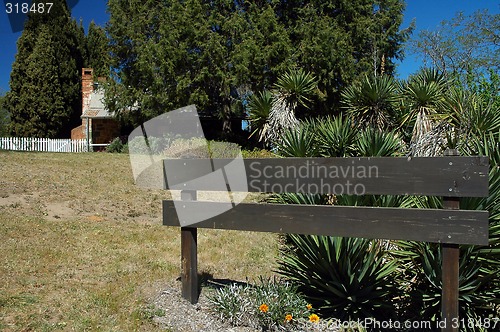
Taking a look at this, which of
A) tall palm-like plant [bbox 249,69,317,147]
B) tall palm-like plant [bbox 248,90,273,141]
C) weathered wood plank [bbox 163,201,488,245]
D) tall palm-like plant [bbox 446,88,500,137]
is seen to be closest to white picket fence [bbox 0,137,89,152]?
tall palm-like plant [bbox 248,90,273,141]

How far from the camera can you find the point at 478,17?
24.5m

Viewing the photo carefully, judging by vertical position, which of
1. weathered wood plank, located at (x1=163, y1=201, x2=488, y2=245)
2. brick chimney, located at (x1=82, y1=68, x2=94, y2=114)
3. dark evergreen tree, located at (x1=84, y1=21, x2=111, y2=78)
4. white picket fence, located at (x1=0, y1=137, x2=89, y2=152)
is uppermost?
dark evergreen tree, located at (x1=84, y1=21, x2=111, y2=78)

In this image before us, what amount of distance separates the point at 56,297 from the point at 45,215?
4.08 meters

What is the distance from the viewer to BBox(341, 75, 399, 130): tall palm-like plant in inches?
392

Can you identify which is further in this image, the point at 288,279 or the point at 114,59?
the point at 114,59

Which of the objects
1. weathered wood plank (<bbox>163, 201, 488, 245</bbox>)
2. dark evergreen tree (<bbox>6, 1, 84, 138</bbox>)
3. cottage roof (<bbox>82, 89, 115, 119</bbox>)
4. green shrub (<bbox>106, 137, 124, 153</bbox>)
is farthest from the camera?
dark evergreen tree (<bbox>6, 1, 84, 138</bbox>)

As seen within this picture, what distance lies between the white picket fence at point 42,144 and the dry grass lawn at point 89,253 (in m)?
13.5

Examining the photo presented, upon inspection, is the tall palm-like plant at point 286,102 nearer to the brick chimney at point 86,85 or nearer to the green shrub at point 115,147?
the green shrub at point 115,147

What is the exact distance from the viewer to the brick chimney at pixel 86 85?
28.7 meters

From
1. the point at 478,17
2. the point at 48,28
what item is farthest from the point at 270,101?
the point at 48,28

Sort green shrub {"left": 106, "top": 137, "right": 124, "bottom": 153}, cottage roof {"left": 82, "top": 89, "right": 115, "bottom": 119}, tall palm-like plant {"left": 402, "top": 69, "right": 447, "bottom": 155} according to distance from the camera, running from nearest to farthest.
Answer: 1. tall palm-like plant {"left": 402, "top": 69, "right": 447, "bottom": 155}
2. green shrub {"left": 106, "top": 137, "right": 124, "bottom": 153}
3. cottage roof {"left": 82, "top": 89, "right": 115, "bottom": 119}

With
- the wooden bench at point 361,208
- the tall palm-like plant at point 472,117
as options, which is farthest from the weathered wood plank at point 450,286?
the tall palm-like plant at point 472,117

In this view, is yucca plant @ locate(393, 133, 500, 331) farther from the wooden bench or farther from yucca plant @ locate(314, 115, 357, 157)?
yucca plant @ locate(314, 115, 357, 157)

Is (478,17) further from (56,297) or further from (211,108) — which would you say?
(56,297)
